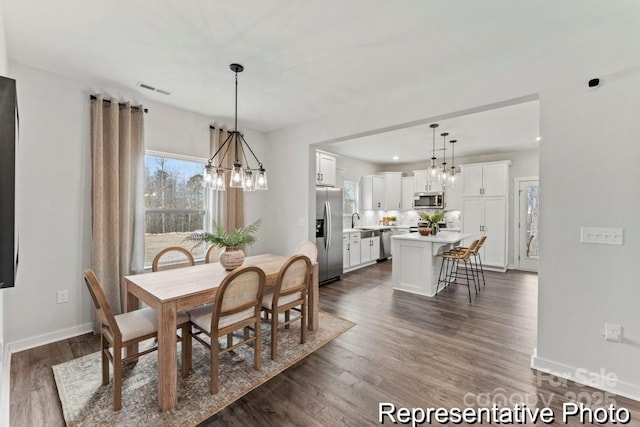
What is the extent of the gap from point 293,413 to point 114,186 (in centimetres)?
297

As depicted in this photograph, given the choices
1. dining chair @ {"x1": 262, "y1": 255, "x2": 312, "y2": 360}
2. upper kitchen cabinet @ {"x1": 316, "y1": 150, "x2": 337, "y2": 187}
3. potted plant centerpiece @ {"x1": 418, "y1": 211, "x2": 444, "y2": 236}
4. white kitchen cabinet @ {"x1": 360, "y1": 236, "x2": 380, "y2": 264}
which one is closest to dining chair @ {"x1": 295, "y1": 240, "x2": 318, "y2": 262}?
dining chair @ {"x1": 262, "y1": 255, "x2": 312, "y2": 360}

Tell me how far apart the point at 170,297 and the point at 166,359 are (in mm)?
A: 412

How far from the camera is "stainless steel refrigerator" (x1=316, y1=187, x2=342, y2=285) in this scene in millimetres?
4988

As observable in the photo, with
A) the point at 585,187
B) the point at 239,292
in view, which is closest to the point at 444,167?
the point at 585,187

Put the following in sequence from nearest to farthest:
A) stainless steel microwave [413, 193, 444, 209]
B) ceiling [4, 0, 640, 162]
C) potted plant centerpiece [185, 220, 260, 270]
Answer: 1. ceiling [4, 0, 640, 162]
2. potted plant centerpiece [185, 220, 260, 270]
3. stainless steel microwave [413, 193, 444, 209]

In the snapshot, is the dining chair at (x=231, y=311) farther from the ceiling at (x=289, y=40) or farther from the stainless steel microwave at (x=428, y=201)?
the stainless steel microwave at (x=428, y=201)

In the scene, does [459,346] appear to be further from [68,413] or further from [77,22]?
[77,22]

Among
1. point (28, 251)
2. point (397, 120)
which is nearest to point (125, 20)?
point (28, 251)

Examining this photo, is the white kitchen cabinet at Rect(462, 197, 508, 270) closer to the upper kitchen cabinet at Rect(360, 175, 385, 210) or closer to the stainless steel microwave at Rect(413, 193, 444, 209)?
the stainless steel microwave at Rect(413, 193, 444, 209)

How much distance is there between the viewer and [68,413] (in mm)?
1807

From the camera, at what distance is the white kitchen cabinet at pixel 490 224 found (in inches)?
237

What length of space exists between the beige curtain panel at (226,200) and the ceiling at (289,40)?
80cm

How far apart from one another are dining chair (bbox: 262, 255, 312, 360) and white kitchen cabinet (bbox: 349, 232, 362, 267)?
3228mm

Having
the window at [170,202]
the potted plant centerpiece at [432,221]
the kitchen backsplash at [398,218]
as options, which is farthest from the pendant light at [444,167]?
the window at [170,202]
